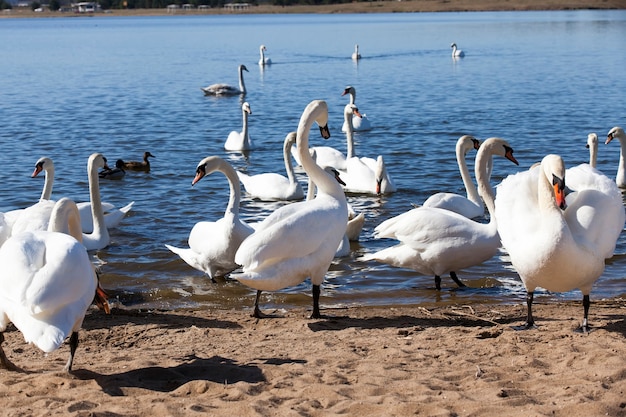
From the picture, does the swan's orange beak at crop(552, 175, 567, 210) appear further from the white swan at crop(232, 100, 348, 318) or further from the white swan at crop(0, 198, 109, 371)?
the white swan at crop(0, 198, 109, 371)

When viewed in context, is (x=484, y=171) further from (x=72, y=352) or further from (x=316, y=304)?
(x=72, y=352)

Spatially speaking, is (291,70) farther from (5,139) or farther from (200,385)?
(200,385)

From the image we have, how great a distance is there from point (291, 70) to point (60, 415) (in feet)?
95.0

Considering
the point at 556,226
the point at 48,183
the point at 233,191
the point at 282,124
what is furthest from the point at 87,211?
the point at 282,124

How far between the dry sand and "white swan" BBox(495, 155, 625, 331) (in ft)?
1.28

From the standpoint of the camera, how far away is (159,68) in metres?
34.0

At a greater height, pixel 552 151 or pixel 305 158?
pixel 305 158

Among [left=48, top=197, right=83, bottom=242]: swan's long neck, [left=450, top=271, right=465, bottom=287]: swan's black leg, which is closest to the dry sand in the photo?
[left=48, top=197, right=83, bottom=242]: swan's long neck

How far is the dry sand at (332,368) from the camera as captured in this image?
4.50 meters

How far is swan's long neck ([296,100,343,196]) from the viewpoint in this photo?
6953 millimetres

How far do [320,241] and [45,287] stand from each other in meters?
2.35

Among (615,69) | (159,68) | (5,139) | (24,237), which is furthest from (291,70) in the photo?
(24,237)

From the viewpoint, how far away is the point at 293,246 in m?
6.52

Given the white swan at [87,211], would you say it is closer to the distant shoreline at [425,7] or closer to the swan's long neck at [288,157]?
the swan's long neck at [288,157]
